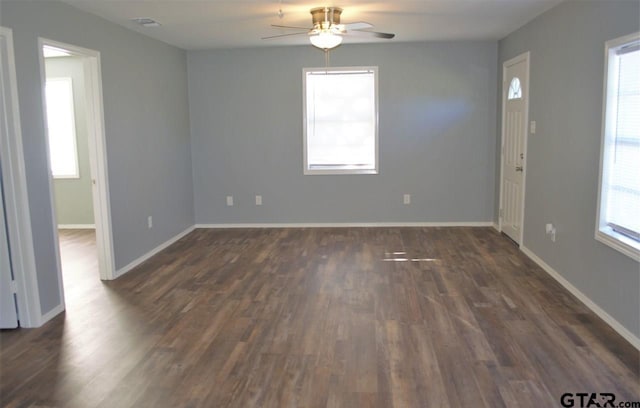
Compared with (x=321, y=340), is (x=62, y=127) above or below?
above

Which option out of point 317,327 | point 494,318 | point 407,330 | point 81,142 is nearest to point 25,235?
point 317,327

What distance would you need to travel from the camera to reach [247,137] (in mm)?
7086

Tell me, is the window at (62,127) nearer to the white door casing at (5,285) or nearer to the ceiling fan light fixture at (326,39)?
the white door casing at (5,285)

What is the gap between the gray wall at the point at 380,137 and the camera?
22.1ft

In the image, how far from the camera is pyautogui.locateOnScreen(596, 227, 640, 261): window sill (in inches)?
128

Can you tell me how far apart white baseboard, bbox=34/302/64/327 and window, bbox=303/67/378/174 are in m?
3.79

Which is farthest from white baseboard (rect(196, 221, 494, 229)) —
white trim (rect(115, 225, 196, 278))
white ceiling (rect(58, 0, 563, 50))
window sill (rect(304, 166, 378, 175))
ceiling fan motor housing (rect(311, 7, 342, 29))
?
ceiling fan motor housing (rect(311, 7, 342, 29))

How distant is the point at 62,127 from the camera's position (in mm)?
7320

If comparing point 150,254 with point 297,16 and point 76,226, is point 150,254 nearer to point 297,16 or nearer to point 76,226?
point 76,226

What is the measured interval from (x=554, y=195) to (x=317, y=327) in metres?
2.55

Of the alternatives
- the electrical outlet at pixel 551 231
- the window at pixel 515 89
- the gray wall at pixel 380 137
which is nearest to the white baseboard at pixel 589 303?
the electrical outlet at pixel 551 231

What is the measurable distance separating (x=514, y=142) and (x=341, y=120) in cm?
227

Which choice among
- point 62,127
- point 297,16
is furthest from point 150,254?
point 297,16

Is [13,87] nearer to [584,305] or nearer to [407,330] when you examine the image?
[407,330]
